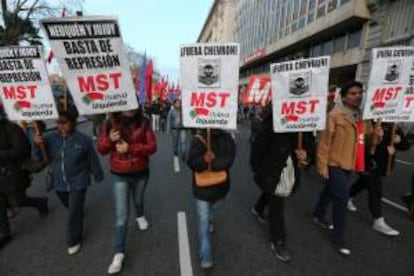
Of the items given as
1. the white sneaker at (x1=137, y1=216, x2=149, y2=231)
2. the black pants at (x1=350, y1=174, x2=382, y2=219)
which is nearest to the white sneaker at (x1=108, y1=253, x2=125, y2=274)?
the white sneaker at (x1=137, y1=216, x2=149, y2=231)

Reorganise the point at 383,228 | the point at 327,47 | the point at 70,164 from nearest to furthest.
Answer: the point at 70,164, the point at 383,228, the point at 327,47

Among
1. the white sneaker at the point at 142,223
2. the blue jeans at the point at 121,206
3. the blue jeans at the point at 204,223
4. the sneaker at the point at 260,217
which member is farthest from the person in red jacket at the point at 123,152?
the sneaker at the point at 260,217

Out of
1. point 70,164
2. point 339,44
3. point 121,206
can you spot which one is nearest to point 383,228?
point 121,206

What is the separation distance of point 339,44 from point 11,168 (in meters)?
19.6

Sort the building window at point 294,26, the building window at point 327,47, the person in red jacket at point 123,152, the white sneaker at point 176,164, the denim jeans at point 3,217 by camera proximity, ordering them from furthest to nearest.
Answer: the building window at point 294,26 < the building window at point 327,47 < the white sneaker at point 176,164 < the denim jeans at point 3,217 < the person in red jacket at point 123,152

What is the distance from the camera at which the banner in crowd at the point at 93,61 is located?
240 centimetres

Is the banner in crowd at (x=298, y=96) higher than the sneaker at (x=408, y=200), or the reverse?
the banner in crowd at (x=298, y=96)

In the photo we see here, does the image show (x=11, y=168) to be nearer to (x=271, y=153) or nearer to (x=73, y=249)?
(x=73, y=249)

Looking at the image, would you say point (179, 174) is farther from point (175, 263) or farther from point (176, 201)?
point (175, 263)

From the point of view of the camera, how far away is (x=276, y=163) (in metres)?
3.01

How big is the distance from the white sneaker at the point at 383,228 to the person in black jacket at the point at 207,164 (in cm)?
254

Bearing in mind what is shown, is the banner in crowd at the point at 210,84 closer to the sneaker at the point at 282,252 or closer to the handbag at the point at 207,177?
the handbag at the point at 207,177

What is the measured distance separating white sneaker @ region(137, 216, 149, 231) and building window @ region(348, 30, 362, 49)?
16.7 meters

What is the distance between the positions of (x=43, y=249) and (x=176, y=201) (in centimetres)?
213
